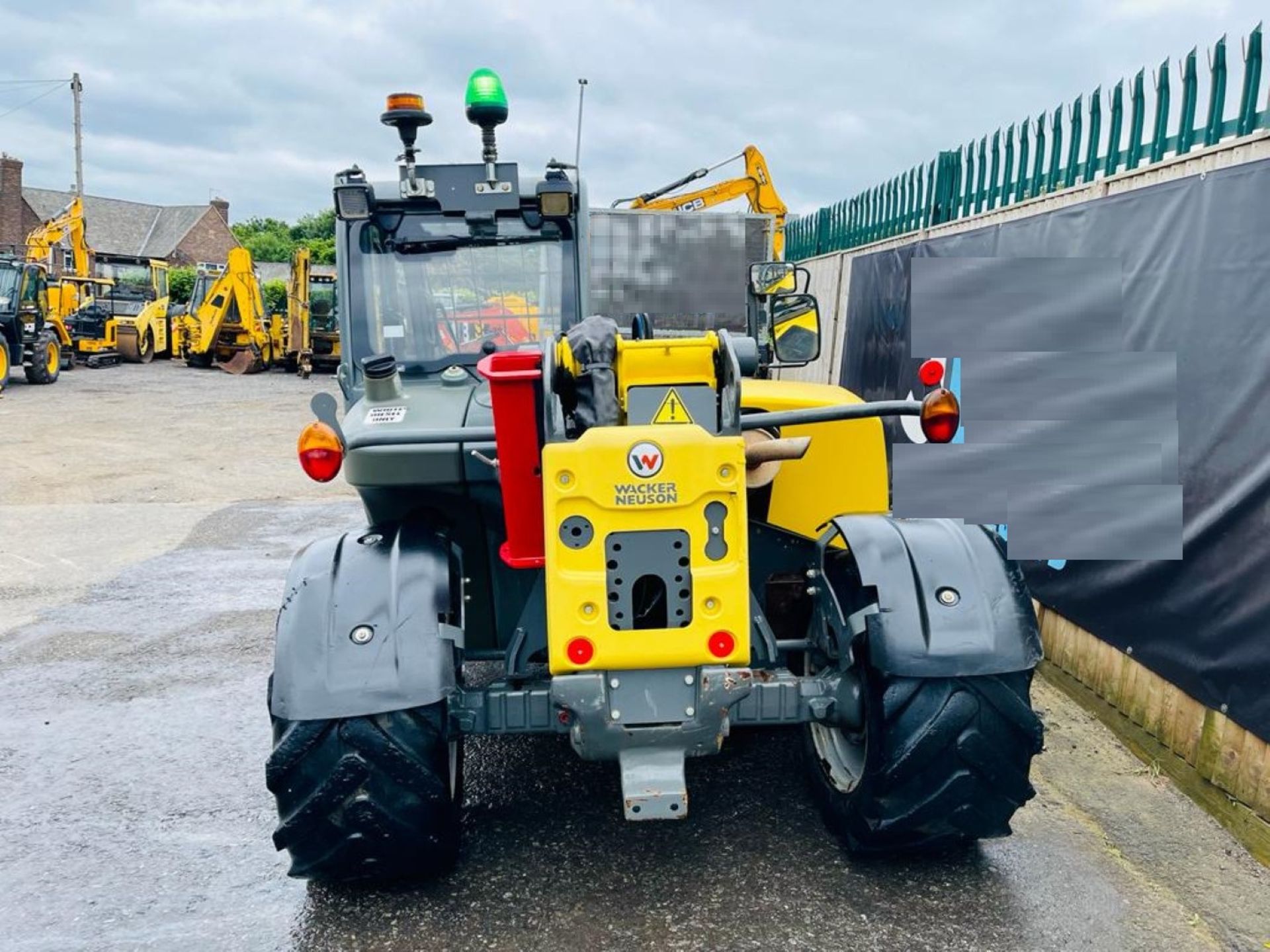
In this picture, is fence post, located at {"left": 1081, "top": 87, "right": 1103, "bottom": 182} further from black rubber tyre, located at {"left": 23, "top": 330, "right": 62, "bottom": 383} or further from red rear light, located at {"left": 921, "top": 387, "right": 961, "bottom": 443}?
black rubber tyre, located at {"left": 23, "top": 330, "right": 62, "bottom": 383}

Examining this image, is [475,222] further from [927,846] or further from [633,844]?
[927,846]

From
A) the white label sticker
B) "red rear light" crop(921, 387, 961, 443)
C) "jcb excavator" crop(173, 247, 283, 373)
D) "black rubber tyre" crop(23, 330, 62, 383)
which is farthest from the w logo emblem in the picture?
"jcb excavator" crop(173, 247, 283, 373)

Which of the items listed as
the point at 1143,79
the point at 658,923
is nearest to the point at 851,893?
the point at 658,923

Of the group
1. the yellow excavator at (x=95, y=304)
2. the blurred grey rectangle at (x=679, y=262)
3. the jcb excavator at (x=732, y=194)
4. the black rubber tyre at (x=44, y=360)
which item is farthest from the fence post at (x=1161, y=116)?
the yellow excavator at (x=95, y=304)

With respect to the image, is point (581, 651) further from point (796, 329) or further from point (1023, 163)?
point (1023, 163)

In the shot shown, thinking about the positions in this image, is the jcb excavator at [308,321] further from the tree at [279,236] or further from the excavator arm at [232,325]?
the tree at [279,236]

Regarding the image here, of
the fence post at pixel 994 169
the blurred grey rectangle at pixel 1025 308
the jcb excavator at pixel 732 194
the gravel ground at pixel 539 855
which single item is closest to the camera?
the gravel ground at pixel 539 855

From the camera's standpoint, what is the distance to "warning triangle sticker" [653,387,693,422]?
286 cm

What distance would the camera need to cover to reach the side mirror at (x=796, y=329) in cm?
404

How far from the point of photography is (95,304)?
28922mm

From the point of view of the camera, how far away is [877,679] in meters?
3.10

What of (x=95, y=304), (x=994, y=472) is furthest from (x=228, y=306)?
(x=994, y=472)

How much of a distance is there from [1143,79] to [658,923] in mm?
4223

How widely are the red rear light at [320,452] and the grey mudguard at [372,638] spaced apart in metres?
0.34
